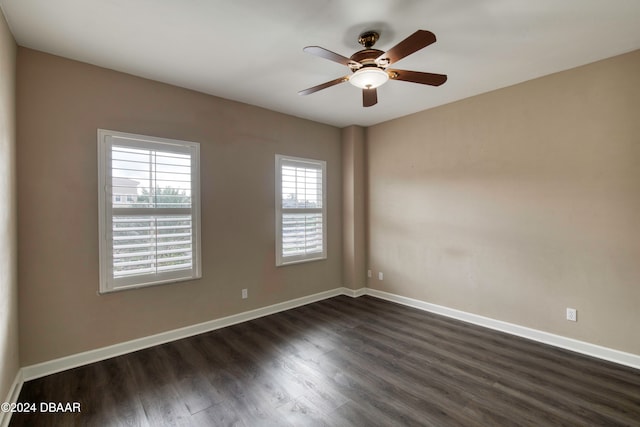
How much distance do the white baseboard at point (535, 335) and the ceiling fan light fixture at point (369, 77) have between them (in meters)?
3.05

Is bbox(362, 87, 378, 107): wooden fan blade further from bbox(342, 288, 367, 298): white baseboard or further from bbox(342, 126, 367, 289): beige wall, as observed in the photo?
bbox(342, 288, 367, 298): white baseboard

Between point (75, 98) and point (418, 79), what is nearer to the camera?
point (418, 79)

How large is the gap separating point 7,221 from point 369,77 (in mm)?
2883

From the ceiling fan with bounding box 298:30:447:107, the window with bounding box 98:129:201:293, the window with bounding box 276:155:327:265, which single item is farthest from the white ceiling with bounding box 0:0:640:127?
the window with bounding box 276:155:327:265

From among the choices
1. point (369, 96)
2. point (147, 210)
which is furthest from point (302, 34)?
point (147, 210)

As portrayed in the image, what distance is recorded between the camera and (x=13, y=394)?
216 centimetres

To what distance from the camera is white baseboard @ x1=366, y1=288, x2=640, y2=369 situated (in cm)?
266

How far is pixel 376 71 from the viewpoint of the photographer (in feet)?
7.34

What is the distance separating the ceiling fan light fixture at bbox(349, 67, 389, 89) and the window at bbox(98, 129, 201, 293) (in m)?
2.02

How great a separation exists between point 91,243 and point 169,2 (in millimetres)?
2174

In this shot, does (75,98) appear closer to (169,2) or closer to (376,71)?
(169,2)

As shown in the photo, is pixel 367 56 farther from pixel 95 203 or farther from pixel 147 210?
pixel 95 203

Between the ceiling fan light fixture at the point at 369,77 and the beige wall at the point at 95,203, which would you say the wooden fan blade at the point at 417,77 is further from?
the beige wall at the point at 95,203

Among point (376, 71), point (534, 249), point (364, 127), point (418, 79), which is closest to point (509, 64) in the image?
point (418, 79)
